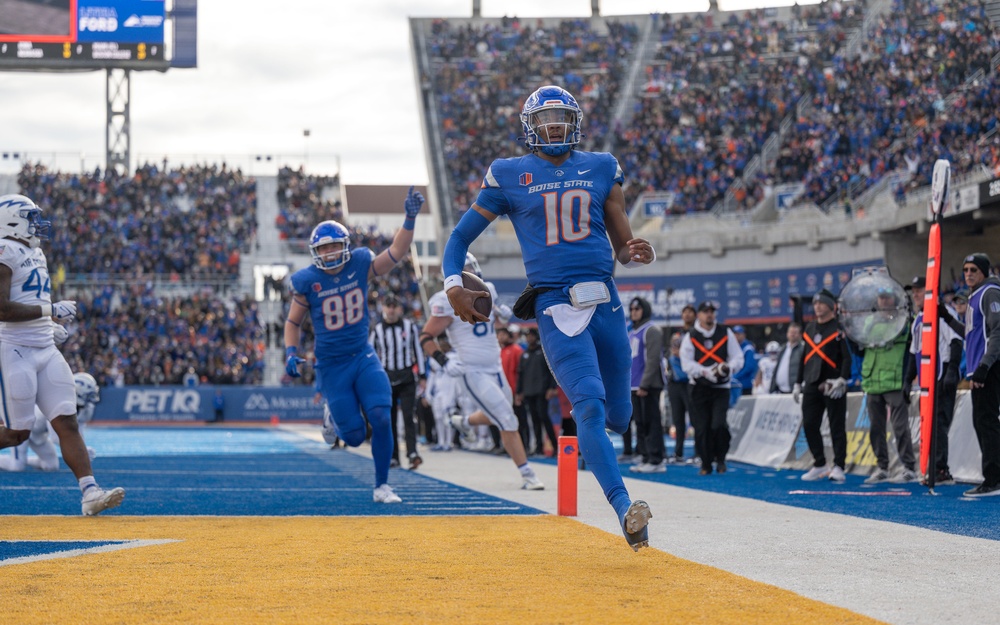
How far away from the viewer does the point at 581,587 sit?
175 inches

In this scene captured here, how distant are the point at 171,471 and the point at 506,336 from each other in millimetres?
6526

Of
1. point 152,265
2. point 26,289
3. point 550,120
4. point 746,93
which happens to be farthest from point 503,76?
point 550,120

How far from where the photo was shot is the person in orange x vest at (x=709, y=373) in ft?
43.4

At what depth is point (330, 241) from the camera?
30.3 ft

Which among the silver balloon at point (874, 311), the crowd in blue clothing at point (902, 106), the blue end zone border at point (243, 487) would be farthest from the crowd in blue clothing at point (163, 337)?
the silver balloon at point (874, 311)

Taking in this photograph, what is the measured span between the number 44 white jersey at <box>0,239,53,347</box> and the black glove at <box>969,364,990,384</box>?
682 centimetres

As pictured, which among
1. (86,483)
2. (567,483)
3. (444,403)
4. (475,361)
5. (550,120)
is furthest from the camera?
(444,403)

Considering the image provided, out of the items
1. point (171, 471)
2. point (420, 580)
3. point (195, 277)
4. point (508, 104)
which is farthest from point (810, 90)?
point (420, 580)

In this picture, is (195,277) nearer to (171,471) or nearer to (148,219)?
(148,219)

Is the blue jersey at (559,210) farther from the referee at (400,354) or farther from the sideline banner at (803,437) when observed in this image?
the referee at (400,354)

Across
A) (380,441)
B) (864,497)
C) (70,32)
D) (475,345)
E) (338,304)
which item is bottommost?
(864,497)

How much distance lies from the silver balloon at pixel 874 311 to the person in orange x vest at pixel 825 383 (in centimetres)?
41

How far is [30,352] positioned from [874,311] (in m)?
7.65

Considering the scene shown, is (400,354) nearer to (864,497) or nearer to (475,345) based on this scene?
(475,345)
